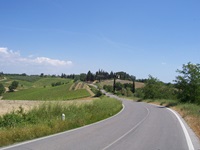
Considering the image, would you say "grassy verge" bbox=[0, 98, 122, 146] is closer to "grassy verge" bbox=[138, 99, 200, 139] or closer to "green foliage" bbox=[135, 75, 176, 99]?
"grassy verge" bbox=[138, 99, 200, 139]

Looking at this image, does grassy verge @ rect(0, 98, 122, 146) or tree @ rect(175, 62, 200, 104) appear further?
tree @ rect(175, 62, 200, 104)

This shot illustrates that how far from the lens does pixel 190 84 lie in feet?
148

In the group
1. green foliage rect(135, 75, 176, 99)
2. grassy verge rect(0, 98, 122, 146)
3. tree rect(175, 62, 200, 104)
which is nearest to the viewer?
grassy verge rect(0, 98, 122, 146)

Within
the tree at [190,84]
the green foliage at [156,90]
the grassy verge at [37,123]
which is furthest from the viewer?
the green foliage at [156,90]

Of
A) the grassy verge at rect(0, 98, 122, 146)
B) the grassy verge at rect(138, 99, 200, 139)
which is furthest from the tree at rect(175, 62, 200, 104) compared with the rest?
the grassy verge at rect(0, 98, 122, 146)

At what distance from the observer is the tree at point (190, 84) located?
145 ft

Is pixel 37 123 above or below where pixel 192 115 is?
above

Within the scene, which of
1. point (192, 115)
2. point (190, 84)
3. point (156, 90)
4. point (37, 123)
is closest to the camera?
point (37, 123)

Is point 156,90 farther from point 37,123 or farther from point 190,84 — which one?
point 37,123

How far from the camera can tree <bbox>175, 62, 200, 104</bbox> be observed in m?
44.2

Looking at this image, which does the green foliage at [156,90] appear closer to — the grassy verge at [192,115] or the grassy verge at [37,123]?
the grassy verge at [192,115]

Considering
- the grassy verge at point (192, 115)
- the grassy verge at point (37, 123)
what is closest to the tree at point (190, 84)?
the grassy verge at point (192, 115)

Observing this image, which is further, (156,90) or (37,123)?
(156,90)

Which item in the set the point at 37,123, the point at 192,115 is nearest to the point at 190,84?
the point at 192,115
